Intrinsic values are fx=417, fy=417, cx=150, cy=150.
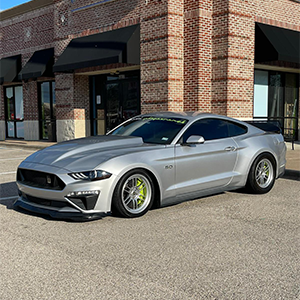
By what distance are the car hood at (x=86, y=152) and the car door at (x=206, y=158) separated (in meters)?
0.59

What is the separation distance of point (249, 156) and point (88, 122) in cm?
1343

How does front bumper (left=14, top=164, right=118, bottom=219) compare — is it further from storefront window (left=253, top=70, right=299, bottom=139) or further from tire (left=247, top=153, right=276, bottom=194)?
storefront window (left=253, top=70, right=299, bottom=139)

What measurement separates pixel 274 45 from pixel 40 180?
11784mm

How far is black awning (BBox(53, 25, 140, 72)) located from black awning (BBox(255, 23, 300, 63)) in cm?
447

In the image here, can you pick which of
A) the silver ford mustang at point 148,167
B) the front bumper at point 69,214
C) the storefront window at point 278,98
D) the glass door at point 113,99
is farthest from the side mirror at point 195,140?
the storefront window at point 278,98

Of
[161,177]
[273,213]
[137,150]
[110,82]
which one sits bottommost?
[273,213]

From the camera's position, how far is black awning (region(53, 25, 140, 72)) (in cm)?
1523

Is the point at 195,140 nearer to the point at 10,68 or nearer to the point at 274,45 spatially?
the point at 274,45

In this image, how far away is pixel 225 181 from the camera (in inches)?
270

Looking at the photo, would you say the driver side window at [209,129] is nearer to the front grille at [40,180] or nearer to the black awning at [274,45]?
the front grille at [40,180]

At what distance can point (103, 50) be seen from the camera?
15.8 m

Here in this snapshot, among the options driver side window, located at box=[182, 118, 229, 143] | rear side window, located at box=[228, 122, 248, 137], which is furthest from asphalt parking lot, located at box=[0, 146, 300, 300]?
rear side window, located at box=[228, 122, 248, 137]

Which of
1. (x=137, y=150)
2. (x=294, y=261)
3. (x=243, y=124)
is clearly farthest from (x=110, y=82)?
(x=294, y=261)

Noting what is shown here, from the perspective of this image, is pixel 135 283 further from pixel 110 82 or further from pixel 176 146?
pixel 110 82
